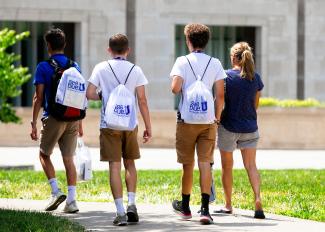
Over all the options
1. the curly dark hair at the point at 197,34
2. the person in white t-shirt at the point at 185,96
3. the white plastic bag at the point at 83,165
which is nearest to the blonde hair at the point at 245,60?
the person in white t-shirt at the point at 185,96

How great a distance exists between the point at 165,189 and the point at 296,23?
22.9 meters

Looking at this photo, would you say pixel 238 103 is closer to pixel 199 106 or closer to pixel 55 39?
pixel 199 106

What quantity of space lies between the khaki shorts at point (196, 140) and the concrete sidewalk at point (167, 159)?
39.2 feet

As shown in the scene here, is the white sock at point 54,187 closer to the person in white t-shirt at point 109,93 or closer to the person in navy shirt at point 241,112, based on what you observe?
the person in white t-shirt at point 109,93

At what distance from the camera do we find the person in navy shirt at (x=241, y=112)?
13062mm

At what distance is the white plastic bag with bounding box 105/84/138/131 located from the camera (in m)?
12.1

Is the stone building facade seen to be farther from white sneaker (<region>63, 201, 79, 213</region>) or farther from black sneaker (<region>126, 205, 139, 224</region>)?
black sneaker (<region>126, 205, 139, 224</region>)

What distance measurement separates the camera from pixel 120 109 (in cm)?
1207

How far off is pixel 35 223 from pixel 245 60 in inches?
123

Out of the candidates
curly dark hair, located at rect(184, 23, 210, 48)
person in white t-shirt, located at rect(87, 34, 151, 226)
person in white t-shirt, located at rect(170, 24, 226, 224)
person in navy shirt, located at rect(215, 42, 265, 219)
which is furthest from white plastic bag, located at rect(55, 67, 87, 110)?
person in navy shirt, located at rect(215, 42, 265, 219)

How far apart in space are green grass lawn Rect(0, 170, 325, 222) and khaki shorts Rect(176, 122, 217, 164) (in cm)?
158

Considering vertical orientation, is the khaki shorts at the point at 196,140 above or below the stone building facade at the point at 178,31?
below

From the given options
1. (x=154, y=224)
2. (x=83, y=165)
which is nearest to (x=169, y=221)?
(x=154, y=224)

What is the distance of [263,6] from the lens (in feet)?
127
